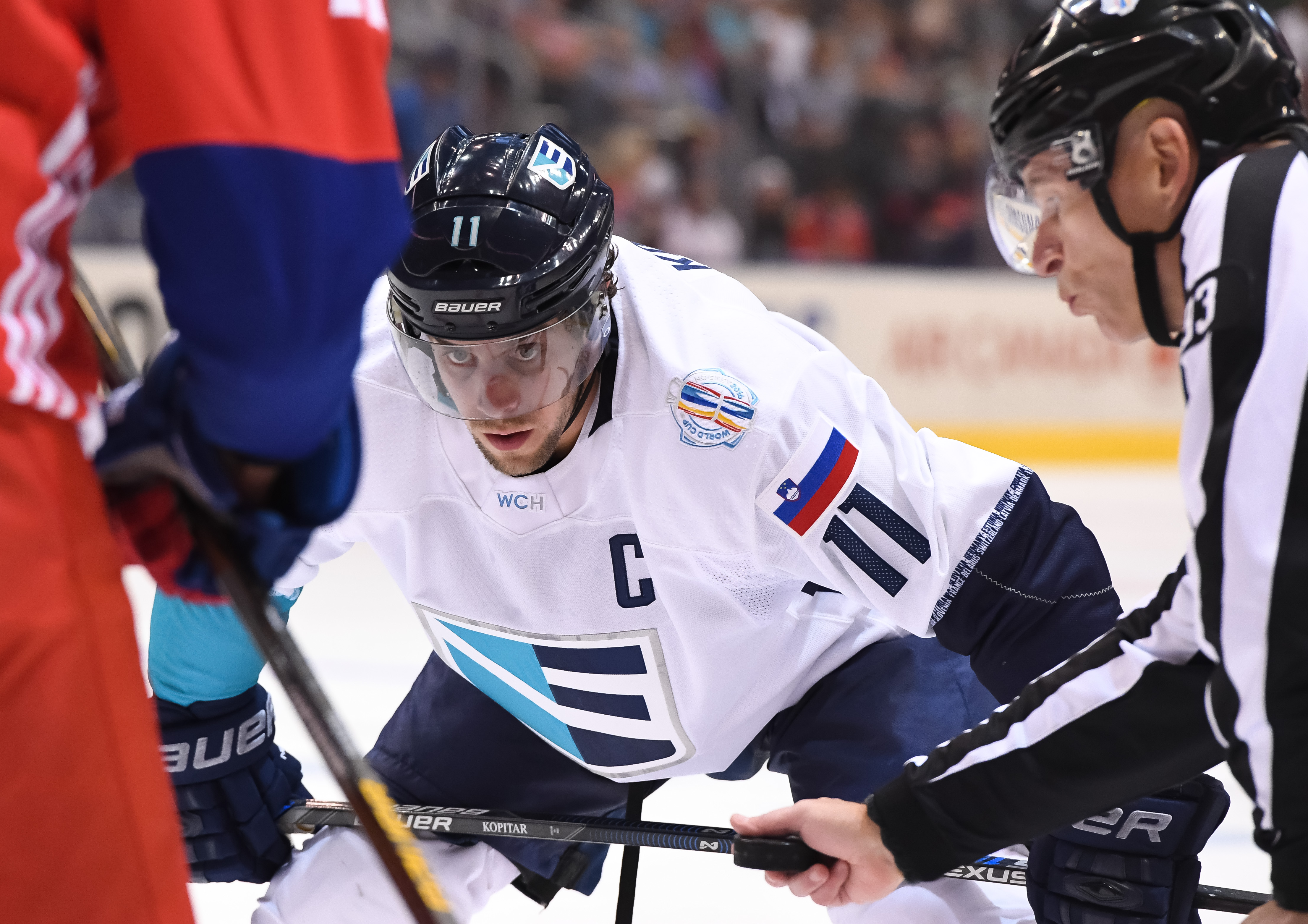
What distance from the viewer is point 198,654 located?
2.21 m

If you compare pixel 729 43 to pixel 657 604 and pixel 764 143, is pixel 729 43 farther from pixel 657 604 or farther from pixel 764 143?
pixel 657 604

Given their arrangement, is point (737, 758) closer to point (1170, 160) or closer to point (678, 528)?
point (678, 528)

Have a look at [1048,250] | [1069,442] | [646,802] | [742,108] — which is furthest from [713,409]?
[742,108]

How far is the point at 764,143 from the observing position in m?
7.81

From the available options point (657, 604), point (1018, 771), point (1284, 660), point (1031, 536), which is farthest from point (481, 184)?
point (1284, 660)

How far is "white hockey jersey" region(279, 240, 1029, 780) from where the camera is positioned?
6.53 feet

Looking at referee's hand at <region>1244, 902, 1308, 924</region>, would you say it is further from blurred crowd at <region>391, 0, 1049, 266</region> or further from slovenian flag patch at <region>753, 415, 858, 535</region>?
blurred crowd at <region>391, 0, 1049, 266</region>

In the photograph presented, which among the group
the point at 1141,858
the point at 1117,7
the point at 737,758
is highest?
the point at 1117,7

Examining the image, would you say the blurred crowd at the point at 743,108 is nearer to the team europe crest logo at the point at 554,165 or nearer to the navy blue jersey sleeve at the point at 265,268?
the team europe crest logo at the point at 554,165

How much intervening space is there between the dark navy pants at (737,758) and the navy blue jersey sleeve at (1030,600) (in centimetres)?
28

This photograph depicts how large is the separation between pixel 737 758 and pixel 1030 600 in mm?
688

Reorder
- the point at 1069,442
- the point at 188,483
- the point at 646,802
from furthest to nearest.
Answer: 1. the point at 1069,442
2. the point at 646,802
3. the point at 188,483

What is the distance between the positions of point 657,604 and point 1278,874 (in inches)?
43.1

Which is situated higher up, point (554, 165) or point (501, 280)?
point (554, 165)
